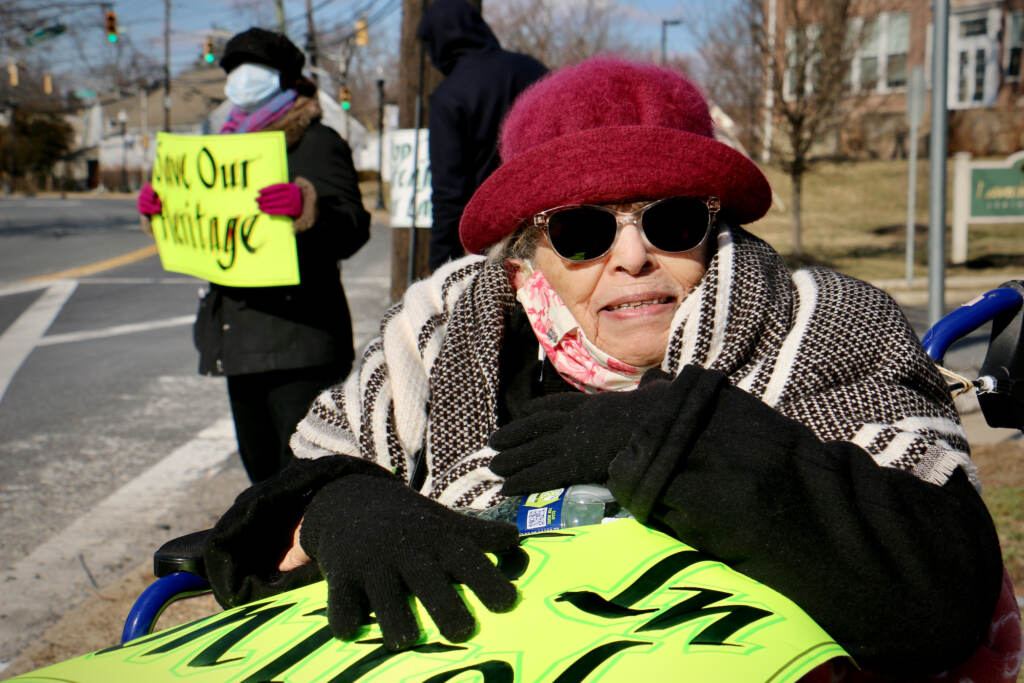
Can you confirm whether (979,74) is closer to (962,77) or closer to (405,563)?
(962,77)

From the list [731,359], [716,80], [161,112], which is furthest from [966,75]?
[161,112]

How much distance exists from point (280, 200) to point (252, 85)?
26.3 inches

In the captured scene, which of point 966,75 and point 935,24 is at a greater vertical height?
point 966,75

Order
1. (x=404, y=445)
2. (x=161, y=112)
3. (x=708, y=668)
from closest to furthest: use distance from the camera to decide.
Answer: (x=708, y=668) < (x=404, y=445) < (x=161, y=112)

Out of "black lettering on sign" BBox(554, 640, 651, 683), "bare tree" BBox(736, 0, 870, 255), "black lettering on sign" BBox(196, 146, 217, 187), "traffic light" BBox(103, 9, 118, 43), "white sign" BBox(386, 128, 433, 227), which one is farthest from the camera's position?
"traffic light" BBox(103, 9, 118, 43)

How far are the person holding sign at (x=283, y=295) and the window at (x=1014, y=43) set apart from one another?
29261 millimetres

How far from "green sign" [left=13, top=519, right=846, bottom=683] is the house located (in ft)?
85.4

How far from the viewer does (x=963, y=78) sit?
95.8 feet

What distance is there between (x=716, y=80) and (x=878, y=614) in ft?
55.6

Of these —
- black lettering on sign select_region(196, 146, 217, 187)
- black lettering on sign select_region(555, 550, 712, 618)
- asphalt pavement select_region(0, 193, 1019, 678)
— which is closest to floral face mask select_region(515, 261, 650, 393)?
black lettering on sign select_region(555, 550, 712, 618)

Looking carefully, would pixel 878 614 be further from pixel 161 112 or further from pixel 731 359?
pixel 161 112

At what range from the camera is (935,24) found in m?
6.12

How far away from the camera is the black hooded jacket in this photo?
4066mm

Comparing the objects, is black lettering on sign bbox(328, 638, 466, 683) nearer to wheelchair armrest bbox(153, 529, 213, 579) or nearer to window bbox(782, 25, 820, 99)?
wheelchair armrest bbox(153, 529, 213, 579)
